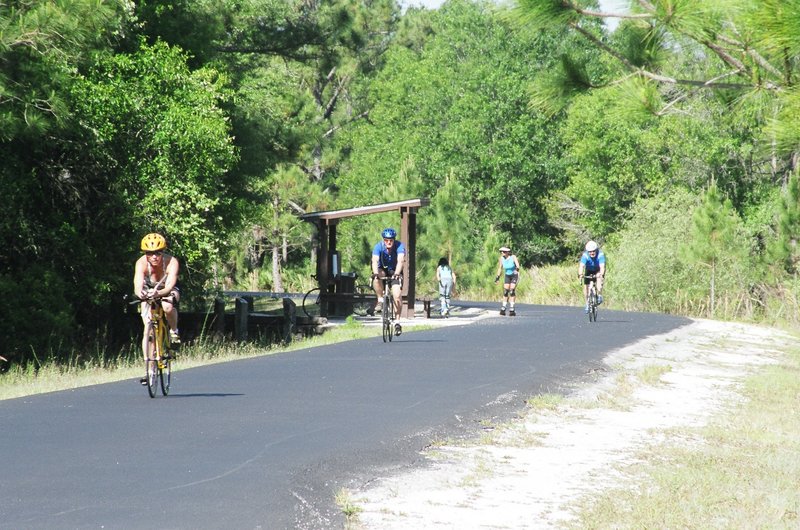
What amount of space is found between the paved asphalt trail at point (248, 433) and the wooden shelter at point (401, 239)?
14.2 metres

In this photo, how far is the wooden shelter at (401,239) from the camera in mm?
35188

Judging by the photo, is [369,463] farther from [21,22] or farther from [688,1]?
[21,22]

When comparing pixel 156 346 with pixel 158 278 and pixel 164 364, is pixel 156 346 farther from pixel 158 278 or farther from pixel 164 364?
pixel 158 278

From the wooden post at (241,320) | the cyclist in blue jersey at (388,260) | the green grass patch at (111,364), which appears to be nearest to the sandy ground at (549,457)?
the cyclist in blue jersey at (388,260)

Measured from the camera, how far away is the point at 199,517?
24.8 ft

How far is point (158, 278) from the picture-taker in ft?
46.0

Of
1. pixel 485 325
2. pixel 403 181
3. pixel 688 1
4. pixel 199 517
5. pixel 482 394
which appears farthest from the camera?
pixel 403 181

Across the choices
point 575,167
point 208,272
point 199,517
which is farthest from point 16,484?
point 575,167

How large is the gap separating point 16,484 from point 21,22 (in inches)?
478

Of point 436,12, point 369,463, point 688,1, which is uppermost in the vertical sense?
point 436,12

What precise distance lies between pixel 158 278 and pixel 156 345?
77cm

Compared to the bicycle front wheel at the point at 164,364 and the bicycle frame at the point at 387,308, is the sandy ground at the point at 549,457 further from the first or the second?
the bicycle frame at the point at 387,308

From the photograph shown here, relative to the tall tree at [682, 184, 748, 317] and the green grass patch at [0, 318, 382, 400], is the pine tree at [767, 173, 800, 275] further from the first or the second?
the green grass patch at [0, 318, 382, 400]

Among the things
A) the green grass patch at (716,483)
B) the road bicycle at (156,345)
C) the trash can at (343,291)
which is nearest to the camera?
the green grass patch at (716,483)
